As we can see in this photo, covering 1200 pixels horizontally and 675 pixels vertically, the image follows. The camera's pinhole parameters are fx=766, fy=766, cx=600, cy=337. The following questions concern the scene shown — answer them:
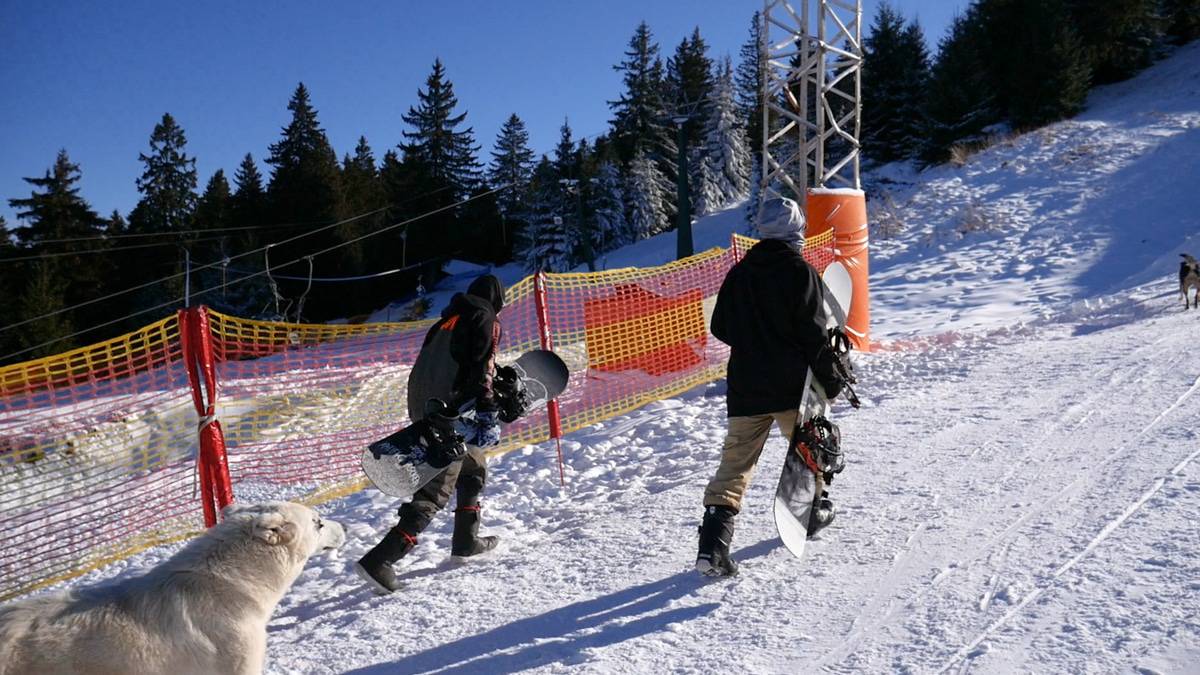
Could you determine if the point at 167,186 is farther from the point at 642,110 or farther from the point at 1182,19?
the point at 1182,19

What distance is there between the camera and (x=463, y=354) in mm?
4523

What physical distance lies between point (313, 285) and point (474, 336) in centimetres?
4630

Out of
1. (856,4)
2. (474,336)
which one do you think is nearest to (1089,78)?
(856,4)

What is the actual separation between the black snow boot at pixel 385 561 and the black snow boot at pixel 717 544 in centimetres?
170

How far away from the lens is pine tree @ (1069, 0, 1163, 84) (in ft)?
107

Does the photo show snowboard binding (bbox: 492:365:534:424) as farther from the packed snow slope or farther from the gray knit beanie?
the gray knit beanie

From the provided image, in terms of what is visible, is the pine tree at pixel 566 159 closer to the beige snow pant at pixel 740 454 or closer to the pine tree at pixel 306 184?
the pine tree at pixel 306 184

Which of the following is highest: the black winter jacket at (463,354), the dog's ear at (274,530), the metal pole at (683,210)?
the metal pole at (683,210)

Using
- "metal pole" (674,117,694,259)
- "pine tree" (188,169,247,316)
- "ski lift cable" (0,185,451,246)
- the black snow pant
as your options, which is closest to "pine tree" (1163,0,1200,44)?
"metal pole" (674,117,694,259)

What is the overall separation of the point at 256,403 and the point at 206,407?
11.8 ft

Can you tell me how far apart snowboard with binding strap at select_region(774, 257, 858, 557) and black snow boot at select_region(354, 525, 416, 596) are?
2.15 meters

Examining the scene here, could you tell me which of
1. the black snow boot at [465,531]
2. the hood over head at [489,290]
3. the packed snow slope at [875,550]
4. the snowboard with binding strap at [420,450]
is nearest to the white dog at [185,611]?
the packed snow slope at [875,550]

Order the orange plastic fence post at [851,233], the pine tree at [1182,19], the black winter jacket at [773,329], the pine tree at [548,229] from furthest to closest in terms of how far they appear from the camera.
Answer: the pine tree at [548,229]
the pine tree at [1182,19]
the orange plastic fence post at [851,233]
the black winter jacket at [773,329]

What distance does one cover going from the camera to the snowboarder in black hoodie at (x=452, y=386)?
4457 millimetres
